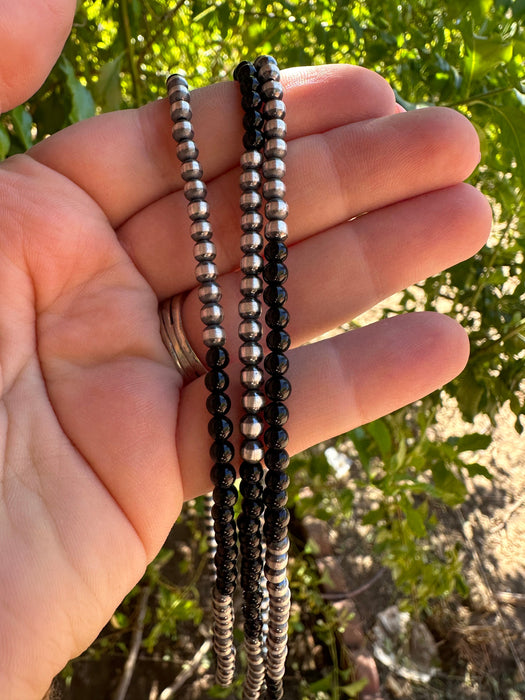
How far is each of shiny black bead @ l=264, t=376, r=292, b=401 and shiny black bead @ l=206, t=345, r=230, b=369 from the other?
0.28ft

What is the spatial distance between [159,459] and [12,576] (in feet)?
0.87

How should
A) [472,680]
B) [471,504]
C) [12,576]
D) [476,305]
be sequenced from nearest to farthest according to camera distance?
[12,576], [476,305], [472,680], [471,504]

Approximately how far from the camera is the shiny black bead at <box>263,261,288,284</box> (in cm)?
106

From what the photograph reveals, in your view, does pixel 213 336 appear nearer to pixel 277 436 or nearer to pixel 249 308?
pixel 249 308

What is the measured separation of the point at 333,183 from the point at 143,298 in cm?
40

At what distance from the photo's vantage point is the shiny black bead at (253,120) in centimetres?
110

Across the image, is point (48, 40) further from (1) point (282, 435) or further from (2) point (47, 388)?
Result: (1) point (282, 435)

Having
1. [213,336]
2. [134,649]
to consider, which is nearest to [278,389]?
[213,336]

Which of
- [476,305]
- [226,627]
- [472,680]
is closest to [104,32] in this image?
[476,305]

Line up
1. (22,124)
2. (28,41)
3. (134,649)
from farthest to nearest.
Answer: (134,649), (22,124), (28,41)

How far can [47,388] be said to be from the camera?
1072mm

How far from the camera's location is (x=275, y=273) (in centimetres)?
106

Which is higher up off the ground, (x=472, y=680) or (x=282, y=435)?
(x=282, y=435)

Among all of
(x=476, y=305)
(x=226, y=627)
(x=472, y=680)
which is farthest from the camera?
(x=472, y=680)
